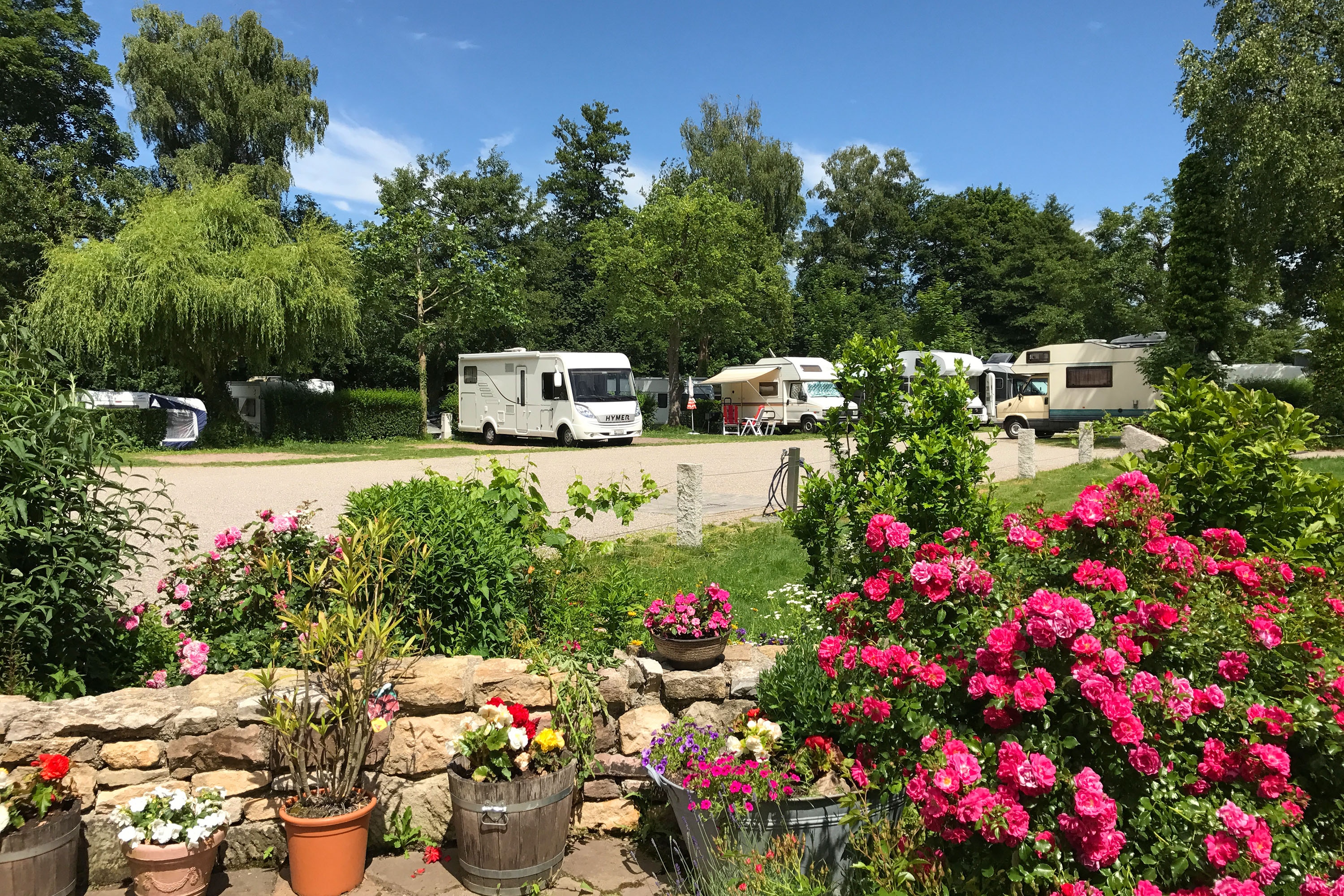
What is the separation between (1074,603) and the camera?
2303 mm

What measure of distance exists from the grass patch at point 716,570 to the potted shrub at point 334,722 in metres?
0.98

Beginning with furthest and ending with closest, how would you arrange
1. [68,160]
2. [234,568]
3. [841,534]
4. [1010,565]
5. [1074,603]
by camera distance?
[68,160] → [841,534] → [234,568] → [1010,565] → [1074,603]

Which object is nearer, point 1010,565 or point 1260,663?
point 1260,663

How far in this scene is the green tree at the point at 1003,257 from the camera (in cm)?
4684

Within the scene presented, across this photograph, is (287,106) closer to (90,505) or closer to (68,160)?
(68,160)

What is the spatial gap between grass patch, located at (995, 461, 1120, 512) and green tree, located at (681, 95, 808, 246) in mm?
27285

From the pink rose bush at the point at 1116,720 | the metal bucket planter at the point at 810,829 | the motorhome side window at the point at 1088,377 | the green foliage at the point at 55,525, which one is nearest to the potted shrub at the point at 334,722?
the green foliage at the point at 55,525

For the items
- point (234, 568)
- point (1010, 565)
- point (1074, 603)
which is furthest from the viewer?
point (234, 568)

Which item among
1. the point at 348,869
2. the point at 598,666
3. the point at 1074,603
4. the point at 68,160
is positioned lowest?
the point at 348,869

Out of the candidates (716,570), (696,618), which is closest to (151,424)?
(716,570)

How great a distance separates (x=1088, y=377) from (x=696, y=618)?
25056mm

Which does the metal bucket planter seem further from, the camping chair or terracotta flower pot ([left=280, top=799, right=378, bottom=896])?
the camping chair

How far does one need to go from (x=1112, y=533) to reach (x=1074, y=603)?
65 centimetres

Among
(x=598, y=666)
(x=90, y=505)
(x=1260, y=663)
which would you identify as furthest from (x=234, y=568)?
(x=1260, y=663)
